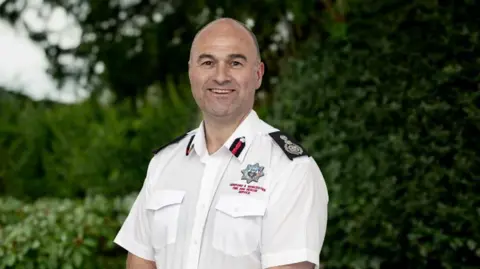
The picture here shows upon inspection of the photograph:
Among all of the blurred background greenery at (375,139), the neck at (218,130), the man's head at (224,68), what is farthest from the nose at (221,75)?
the blurred background greenery at (375,139)

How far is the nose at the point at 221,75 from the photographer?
103 inches

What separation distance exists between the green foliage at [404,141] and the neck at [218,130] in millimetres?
2503

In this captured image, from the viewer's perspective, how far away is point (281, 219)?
2506mm

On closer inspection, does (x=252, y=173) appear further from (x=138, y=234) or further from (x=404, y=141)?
(x=404, y=141)

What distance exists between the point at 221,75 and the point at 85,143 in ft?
19.4

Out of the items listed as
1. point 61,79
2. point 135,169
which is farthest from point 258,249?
point 61,79

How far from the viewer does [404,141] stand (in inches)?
199

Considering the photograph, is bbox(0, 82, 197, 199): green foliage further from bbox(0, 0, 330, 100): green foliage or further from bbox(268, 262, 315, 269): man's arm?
bbox(268, 262, 315, 269): man's arm

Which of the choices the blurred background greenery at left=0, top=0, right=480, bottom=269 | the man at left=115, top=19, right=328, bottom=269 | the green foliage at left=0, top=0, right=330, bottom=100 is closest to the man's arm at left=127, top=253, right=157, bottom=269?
the man at left=115, top=19, right=328, bottom=269

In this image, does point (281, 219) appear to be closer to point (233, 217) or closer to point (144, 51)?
point (233, 217)

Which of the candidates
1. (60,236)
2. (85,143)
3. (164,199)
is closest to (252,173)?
(164,199)

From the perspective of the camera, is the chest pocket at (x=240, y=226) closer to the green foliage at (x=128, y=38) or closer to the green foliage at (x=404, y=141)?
the green foliage at (x=404, y=141)

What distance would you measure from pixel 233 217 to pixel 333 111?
3114 millimetres

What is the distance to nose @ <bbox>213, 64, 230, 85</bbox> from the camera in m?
2.60
